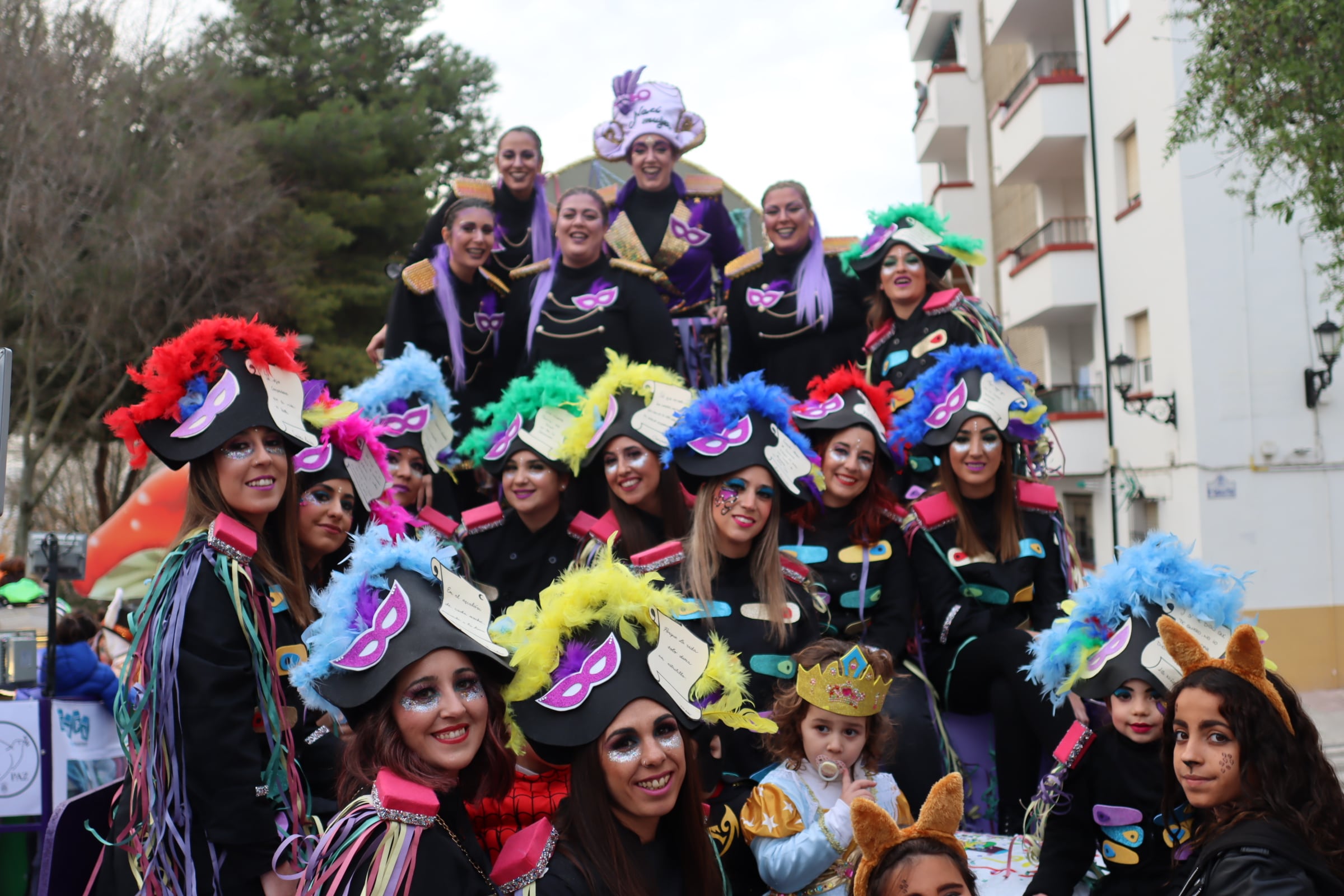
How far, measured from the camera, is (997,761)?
172 inches

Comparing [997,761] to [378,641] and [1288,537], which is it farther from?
[1288,537]

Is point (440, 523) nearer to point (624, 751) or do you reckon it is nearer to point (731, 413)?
point (731, 413)

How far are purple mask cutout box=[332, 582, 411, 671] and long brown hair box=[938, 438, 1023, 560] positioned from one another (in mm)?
2748

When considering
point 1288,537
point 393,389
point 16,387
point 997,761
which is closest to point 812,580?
point 997,761

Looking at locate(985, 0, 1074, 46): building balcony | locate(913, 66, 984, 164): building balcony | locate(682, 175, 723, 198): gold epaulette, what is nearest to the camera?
locate(682, 175, 723, 198): gold epaulette

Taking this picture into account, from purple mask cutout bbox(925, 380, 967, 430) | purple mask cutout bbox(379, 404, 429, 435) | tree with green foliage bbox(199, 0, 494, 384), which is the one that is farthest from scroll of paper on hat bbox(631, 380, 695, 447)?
tree with green foliage bbox(199, 0, 494, 384)

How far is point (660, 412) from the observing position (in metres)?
5.00

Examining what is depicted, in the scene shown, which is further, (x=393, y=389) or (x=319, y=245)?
(x=319, y=245)

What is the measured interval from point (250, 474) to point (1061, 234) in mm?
16953

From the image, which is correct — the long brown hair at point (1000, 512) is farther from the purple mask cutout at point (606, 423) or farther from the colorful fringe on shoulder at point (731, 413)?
the purple mask cutout at point (606, 423)

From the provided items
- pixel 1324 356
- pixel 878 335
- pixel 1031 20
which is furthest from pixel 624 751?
pixel 1031 20

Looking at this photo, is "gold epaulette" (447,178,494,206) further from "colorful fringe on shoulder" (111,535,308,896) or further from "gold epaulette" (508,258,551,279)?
"colorful fringe on shoulder" (111,535,308,896)

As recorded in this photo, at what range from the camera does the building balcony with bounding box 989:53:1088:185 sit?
662 inches

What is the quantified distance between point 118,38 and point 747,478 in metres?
16.1
